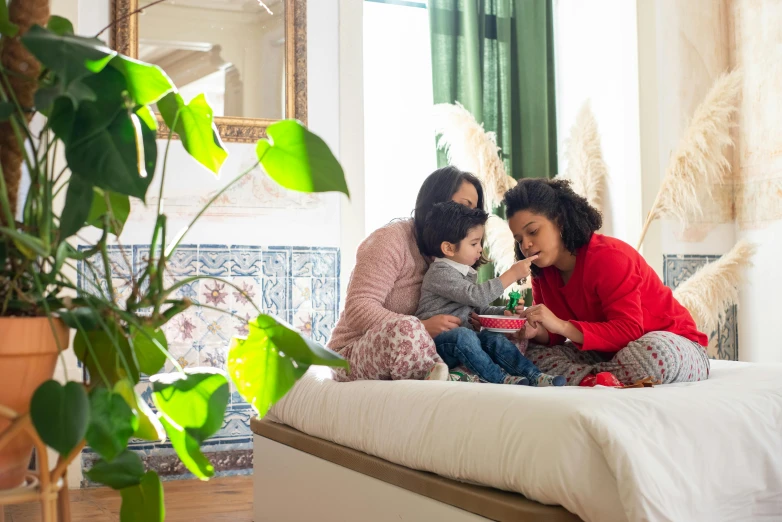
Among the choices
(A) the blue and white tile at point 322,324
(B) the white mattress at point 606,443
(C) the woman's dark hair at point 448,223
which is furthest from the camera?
(A) the blue and white tile at point 322,324

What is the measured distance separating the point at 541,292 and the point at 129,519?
183 centimetres

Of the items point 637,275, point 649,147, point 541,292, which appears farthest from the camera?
point 649,147

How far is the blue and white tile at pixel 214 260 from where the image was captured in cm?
310

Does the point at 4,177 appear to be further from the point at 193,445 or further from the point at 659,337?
the point at 659,337

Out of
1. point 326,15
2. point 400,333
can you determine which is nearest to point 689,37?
point 326,15

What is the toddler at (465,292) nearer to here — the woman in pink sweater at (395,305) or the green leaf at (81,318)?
the woman in pink sweater at (395,305)

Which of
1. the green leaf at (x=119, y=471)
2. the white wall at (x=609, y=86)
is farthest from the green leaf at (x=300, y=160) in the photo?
the white wall at (x=609, y=86)

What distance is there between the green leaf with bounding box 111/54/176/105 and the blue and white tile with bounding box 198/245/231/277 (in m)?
2.37

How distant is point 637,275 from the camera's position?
212 centimetres

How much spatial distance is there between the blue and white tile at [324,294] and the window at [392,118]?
54 centimetres

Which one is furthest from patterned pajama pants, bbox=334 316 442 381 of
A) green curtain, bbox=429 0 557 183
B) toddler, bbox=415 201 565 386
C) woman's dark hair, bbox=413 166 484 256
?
green curtain, bbox=429 0 557 183

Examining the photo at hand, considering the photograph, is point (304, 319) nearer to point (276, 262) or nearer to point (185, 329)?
point (276, 262)

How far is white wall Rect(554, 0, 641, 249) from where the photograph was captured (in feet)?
11.7

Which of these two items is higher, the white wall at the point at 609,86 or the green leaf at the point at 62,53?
the white wall at the point at 609,86
